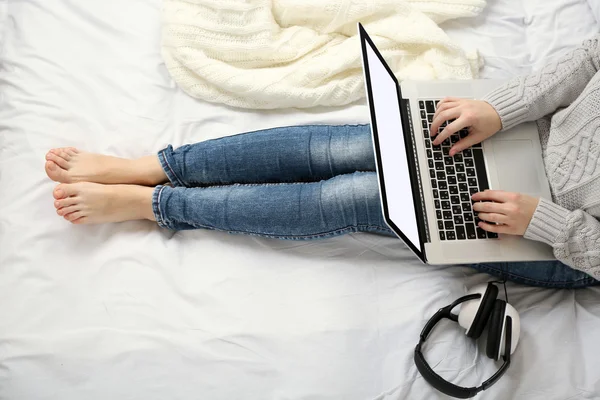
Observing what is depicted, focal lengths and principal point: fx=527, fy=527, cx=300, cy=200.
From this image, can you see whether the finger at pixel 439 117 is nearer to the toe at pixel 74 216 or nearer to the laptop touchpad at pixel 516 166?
the laptop touchpad at pixel 516 166

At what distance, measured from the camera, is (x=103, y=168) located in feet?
3.57

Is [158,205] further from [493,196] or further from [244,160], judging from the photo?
[493,196]

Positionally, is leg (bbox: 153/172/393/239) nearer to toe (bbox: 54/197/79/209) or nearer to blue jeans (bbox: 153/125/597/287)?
blue jeans (bbox: 153/125/597/287)

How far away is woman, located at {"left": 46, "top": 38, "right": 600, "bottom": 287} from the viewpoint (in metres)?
0.92

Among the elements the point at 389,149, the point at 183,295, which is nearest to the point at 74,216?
the point at 183,295

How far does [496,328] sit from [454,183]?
0.88 ft

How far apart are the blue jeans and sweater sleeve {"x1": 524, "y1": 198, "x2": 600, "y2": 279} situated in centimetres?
10

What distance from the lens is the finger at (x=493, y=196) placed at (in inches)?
36.5

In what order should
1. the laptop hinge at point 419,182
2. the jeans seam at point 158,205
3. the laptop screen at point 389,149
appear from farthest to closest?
the jeans seam at point 158,205, the laptop hinge at point 419,182, the laptop screen at point 389,149

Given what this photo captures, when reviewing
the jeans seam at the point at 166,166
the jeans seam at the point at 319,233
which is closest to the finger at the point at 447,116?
the jeans seam at the point at 319,233

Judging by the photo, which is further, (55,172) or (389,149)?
(55,172)

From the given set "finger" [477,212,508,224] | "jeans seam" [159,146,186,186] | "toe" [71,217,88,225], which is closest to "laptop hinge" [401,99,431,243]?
"finger" [477,212,508,224]

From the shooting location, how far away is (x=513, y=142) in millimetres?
1024

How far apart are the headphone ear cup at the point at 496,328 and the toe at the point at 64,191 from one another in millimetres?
826
